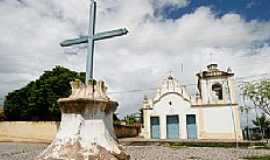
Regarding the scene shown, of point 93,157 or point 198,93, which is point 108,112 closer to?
point 93,157

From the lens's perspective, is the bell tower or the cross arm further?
the bell tower

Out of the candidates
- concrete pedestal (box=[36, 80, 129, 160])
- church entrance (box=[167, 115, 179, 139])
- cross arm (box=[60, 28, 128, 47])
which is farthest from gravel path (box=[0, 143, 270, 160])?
church entrance (box=[167, 115, 179, 139])

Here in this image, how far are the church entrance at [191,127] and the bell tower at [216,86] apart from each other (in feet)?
5.49

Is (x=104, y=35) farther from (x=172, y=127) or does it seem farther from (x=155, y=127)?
(x=155, y=127)

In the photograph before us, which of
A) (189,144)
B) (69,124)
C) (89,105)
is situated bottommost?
(189,144)

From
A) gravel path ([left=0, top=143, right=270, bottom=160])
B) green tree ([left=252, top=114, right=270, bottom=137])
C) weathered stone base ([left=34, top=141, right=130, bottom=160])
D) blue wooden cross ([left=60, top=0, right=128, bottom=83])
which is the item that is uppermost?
blue wooden cross ([left=60, top=0, right=128, bottom=83])

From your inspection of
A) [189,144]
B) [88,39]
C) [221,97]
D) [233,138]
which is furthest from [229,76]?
[88,39]

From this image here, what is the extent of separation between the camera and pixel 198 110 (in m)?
24.6

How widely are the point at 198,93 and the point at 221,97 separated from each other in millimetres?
1979

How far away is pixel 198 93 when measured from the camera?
25094 millimetres

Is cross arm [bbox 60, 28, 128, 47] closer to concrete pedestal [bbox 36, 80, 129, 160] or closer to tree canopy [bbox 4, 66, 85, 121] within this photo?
concrete pedestal [bbox 36, 80, 129, 160]

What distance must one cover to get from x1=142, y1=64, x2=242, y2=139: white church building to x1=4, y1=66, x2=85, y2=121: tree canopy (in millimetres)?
7559

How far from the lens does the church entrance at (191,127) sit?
24.7m

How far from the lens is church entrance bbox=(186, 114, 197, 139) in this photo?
24703mm
